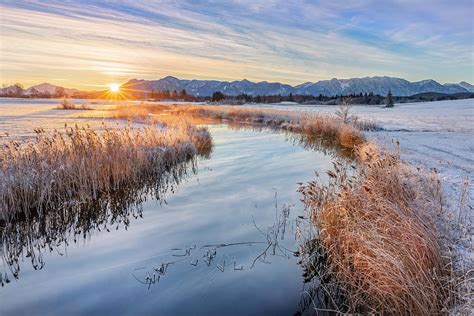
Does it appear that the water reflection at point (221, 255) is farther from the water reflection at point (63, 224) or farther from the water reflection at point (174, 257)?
the water reflection at point (63, 224)

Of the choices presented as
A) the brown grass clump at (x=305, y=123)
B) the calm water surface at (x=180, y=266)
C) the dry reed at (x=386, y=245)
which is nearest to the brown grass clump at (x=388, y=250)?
the dry reed at (x=386, y=245)

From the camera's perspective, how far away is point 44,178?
25.2ft

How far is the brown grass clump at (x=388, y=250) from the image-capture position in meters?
3.66

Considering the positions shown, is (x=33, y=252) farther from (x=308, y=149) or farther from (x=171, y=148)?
(x=308, y=149)

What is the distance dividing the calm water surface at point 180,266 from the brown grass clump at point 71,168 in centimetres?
163

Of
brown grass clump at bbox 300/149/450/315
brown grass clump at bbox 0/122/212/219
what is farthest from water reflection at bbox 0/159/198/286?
brown grass clump at bbox 300/149/450/315

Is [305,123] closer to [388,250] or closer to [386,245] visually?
[386,245]

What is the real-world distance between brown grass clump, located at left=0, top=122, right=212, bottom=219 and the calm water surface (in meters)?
1.63

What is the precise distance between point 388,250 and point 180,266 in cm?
329

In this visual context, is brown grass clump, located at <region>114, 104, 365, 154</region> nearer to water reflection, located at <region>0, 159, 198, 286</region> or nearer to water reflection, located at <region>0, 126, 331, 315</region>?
water reflection, located at <region>0, 126, 331, 315</region>

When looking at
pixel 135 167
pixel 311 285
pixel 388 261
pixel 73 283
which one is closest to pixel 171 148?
pixel 135 167

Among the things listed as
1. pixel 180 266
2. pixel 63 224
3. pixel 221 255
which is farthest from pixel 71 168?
pixel 221 255

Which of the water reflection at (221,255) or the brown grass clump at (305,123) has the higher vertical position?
the brown grass clump at (305,123)

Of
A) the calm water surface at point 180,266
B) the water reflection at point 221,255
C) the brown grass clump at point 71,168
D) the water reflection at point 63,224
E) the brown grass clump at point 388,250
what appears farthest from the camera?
the brown grass clump at point 71,168
